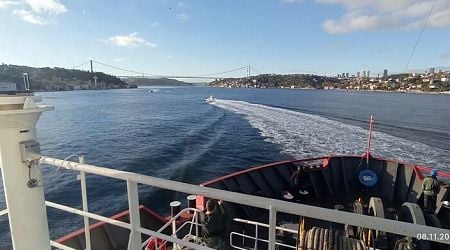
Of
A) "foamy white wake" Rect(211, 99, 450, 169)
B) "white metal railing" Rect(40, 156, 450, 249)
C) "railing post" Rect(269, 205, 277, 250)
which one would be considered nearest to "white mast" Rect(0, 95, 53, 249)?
"white metal railing" Rect(40, 156, 450, 249)

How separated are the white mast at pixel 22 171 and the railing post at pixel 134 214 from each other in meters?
0.79

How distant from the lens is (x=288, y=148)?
24531 millimetres

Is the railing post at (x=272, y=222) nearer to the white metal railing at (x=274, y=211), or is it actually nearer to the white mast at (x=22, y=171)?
the white metal railing at (x=274, y=211)

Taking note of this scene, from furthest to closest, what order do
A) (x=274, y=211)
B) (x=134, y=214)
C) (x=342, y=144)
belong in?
1. (x=342, y=144)
2. (x=134, y=214)
3. (x=274, y=211)

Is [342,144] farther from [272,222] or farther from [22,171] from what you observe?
[22,171]

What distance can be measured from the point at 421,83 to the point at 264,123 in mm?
183339

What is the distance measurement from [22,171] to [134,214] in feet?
3.07

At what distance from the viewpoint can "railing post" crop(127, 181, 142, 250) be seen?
2049 millimetres

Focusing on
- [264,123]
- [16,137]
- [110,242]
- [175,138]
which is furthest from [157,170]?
[264,123]

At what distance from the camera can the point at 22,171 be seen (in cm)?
221

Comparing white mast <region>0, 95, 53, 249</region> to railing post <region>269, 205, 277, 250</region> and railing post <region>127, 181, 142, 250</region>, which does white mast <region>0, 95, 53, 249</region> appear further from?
railing post <region>269, 205, 277, 250</region>

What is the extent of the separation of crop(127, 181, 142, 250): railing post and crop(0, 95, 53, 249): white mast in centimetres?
79

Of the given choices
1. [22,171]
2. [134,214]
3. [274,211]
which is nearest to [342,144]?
[134,214]

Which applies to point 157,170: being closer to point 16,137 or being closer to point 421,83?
point 16,137
